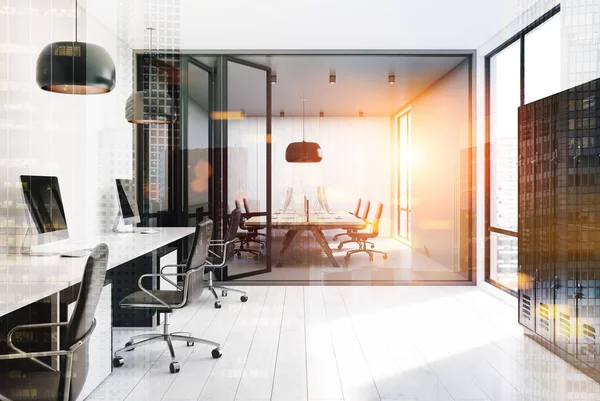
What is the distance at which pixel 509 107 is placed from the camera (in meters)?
3.07

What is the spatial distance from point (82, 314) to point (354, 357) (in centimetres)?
185

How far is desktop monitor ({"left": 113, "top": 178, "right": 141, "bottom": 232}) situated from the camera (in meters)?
3.30

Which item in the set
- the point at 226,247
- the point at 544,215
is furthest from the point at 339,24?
the point at 544,215

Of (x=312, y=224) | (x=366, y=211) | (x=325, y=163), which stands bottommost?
(x=312, y=224)

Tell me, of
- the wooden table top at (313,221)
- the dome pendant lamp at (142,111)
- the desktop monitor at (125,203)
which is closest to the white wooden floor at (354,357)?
the wooden table top at (313,221)

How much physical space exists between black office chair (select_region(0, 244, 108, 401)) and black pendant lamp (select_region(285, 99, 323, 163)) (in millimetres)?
2800

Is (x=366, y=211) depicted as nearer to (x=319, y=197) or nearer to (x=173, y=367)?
(x=319, y=197)

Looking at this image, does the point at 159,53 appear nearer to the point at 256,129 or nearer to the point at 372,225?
the point at 256,129

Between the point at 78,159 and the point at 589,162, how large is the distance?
2.73m

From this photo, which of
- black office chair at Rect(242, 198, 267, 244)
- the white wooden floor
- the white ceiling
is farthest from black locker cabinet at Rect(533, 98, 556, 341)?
black office chair at Rect(242, 198, 267, 244)

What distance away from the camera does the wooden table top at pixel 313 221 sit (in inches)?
163

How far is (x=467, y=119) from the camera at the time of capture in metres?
4.55

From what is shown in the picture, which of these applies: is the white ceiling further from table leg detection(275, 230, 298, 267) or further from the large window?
table leg detection(275, 230, 298, 267)

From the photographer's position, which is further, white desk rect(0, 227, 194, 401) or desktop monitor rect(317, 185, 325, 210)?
desktop monitor rect(317, 185, 325, 210)
